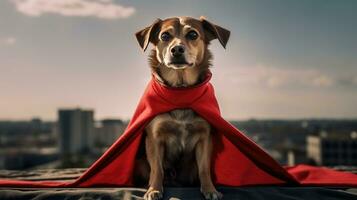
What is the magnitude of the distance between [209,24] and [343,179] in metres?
1.74

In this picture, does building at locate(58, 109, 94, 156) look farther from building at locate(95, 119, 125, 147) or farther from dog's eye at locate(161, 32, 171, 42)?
dog's eye at locate(161, 32, 171, 42)

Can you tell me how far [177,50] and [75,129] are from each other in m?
104

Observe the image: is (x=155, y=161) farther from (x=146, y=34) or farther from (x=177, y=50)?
(x=146, y=34)

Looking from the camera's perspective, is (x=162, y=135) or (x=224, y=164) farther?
(x=224, y=164)

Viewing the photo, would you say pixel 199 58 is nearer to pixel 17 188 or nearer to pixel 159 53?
pixel 159 53

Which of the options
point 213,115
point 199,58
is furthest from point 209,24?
point 213,115

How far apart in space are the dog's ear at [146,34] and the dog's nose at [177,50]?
1.20ft

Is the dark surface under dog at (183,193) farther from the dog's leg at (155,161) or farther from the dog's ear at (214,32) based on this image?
the dog's ear at (214,32)

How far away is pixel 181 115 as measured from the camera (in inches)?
145

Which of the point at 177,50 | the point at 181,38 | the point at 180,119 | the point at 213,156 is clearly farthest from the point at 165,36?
the point at 213,156

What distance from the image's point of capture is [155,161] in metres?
3.66

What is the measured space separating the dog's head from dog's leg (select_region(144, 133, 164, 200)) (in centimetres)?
59

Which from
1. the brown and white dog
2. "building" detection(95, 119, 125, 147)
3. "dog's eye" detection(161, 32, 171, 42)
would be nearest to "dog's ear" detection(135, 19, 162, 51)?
the brown and white dog

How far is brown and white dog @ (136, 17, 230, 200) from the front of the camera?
3.62 m
